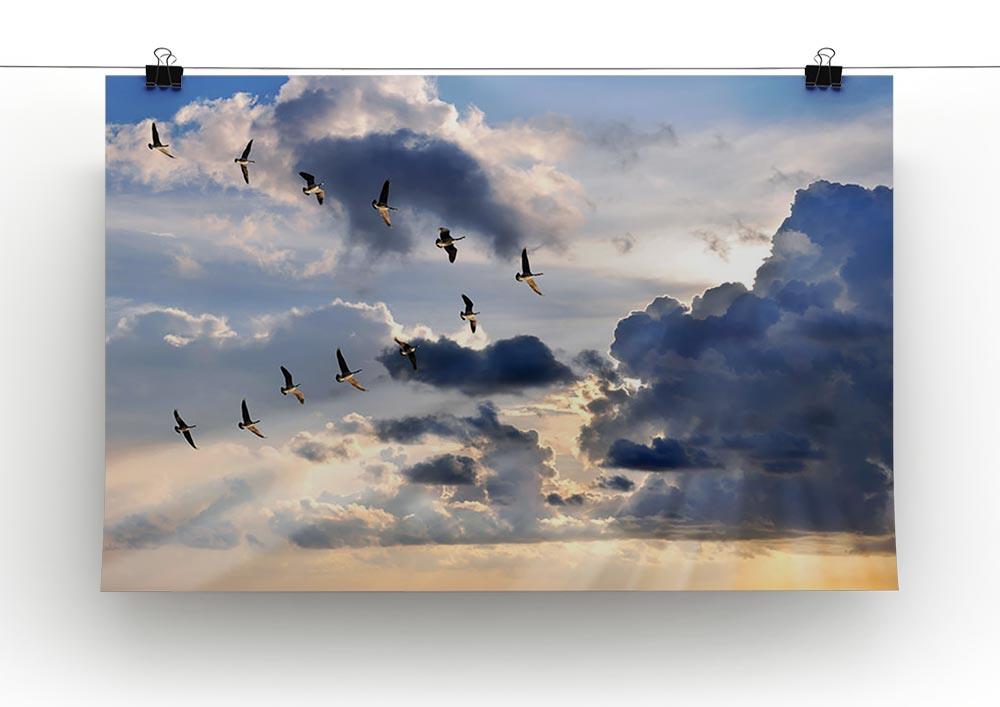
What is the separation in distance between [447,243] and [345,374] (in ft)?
1.67

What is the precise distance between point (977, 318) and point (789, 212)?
781 mm

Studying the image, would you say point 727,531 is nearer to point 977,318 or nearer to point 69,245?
point 977,318

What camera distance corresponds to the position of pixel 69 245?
4023 mm

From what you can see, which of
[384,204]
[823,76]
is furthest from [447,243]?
[823,76]

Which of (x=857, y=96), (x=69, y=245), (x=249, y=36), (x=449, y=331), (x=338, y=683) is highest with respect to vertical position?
(x=249, y=36)

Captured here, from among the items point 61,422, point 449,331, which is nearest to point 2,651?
point 61,422

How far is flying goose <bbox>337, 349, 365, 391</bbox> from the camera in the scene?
3.80m

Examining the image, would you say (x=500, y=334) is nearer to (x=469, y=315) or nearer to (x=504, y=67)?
(x=469, y=315)

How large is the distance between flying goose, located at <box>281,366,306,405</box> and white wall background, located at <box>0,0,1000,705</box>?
66 cm

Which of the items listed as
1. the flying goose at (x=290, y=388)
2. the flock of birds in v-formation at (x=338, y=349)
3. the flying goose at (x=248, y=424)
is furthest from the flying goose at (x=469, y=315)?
the flying goose at (x=248, y=424)

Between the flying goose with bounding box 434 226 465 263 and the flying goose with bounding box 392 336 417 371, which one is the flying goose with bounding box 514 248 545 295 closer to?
the flying goose with bounding box 434 226 465 263

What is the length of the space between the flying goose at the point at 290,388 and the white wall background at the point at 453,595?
66 centimetres

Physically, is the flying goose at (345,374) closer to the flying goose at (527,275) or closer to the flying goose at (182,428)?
the flying goose at (182,428)

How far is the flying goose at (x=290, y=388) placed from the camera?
380cm
